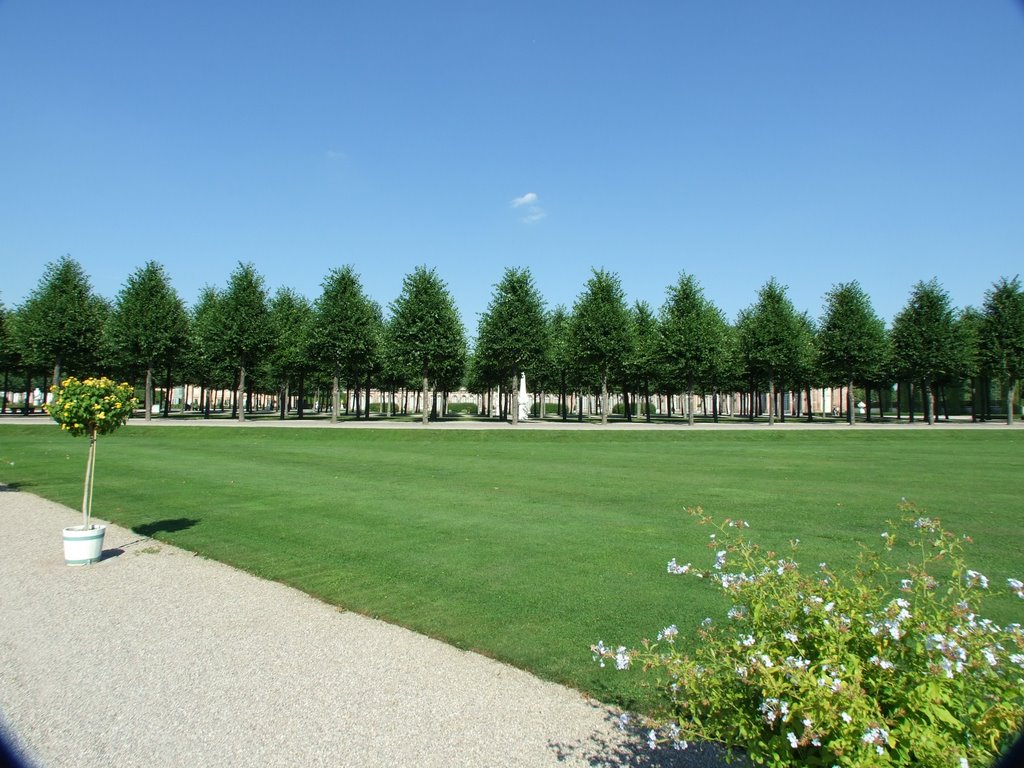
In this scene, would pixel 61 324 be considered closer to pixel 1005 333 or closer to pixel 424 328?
pixel 424 328

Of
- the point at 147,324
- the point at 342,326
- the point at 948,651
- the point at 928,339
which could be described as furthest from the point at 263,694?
the point at 928,339

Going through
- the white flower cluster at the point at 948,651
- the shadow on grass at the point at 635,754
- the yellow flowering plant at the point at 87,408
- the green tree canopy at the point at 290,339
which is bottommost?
the shadow on grass at the point at 635,754

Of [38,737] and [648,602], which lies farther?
[648,602]

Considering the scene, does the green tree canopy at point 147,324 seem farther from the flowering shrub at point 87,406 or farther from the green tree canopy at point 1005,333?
the green tree canopy at point 1005,333

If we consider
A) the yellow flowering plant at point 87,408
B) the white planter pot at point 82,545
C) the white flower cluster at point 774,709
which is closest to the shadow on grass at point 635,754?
the white flower cluster at point 774,709

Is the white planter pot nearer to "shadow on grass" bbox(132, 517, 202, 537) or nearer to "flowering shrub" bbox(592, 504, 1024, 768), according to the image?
"shadow on grass" bbox(132, 517, 202, 537)

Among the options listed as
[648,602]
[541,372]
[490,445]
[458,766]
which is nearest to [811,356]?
[541,372]

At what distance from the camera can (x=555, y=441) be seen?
122ft

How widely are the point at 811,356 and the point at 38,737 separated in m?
60.5

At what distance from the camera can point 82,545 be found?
9609 millimetres

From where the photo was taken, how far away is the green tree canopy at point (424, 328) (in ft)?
175

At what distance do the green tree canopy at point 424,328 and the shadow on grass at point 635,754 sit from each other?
162ft

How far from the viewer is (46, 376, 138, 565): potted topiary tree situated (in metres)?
9.62

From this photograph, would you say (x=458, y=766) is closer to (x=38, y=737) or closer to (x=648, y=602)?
(x=38, y=737)
